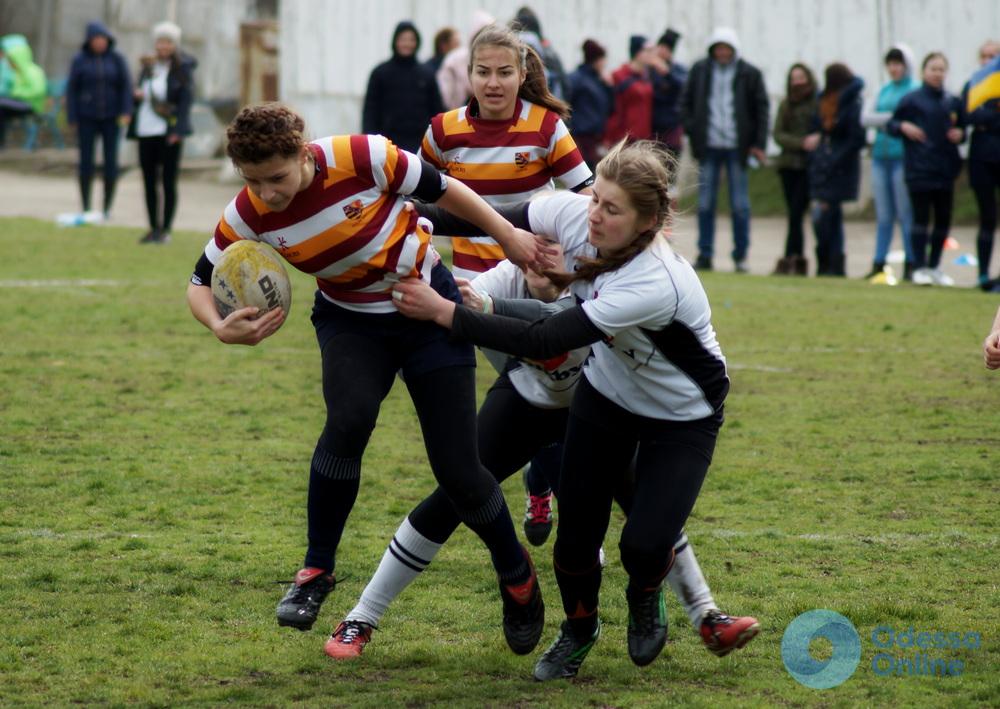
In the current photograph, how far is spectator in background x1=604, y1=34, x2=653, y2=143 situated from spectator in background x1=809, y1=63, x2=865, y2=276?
78.8 inches

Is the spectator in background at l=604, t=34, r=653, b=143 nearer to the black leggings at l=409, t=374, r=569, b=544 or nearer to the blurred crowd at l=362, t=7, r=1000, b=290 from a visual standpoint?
the blurred crowd at l=362, t=7, r=1000, b=290

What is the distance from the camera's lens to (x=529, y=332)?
14.4 feet

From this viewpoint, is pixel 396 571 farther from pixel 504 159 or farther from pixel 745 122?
pixel 745 122

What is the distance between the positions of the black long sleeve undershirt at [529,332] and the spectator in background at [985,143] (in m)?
9.52

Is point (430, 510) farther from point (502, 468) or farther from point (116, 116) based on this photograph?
point (116, 116)

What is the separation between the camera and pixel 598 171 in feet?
14.8

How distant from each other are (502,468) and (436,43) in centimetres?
1154

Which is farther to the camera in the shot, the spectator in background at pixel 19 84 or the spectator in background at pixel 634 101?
the spectator in background at pixel 19 84

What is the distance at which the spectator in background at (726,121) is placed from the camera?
14.7 meters

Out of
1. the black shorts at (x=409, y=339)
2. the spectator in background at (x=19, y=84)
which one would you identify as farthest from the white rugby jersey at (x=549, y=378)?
the spectator in background at (x=19, y=84)

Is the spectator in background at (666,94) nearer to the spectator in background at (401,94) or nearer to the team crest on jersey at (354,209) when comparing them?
the spectator in background at (401,94)

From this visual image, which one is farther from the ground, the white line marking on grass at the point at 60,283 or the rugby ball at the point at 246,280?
the rugby ball at the point at 246,280

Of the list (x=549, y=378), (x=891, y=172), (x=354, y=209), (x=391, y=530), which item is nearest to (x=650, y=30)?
(x=891, y=172)

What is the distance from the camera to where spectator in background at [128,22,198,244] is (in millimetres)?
15352
